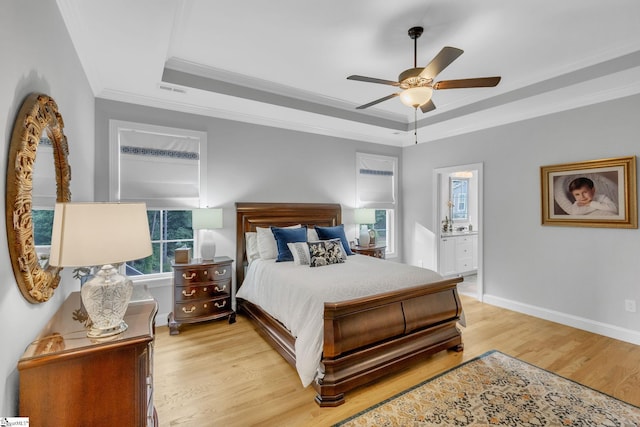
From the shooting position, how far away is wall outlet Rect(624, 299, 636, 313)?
10.3 feet

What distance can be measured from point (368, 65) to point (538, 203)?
278 centimetres

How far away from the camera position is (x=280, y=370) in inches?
104

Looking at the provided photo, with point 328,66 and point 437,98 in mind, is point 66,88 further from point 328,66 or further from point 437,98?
point 437,98

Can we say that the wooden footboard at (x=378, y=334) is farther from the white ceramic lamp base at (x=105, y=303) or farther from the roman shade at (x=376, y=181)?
the roman shade at (x=376, y=181)

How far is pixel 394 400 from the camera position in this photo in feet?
7.30

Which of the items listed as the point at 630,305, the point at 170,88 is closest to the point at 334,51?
the point at 170,88

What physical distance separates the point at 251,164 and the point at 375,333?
2.78 meters

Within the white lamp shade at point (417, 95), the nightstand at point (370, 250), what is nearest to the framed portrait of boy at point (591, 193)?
the nightstand at point (370, 250)

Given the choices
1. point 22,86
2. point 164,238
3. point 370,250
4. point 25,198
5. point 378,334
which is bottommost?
point 378,334

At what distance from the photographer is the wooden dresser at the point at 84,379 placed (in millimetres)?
1204

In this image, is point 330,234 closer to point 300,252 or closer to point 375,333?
point 300,252

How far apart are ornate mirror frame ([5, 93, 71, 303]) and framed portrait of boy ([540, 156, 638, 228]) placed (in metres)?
4.72

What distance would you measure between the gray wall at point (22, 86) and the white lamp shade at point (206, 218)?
58.7 inches

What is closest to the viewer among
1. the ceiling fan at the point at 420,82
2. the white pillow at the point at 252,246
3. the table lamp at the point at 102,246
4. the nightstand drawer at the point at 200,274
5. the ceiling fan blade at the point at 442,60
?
the table lamp at the point at 102,246
